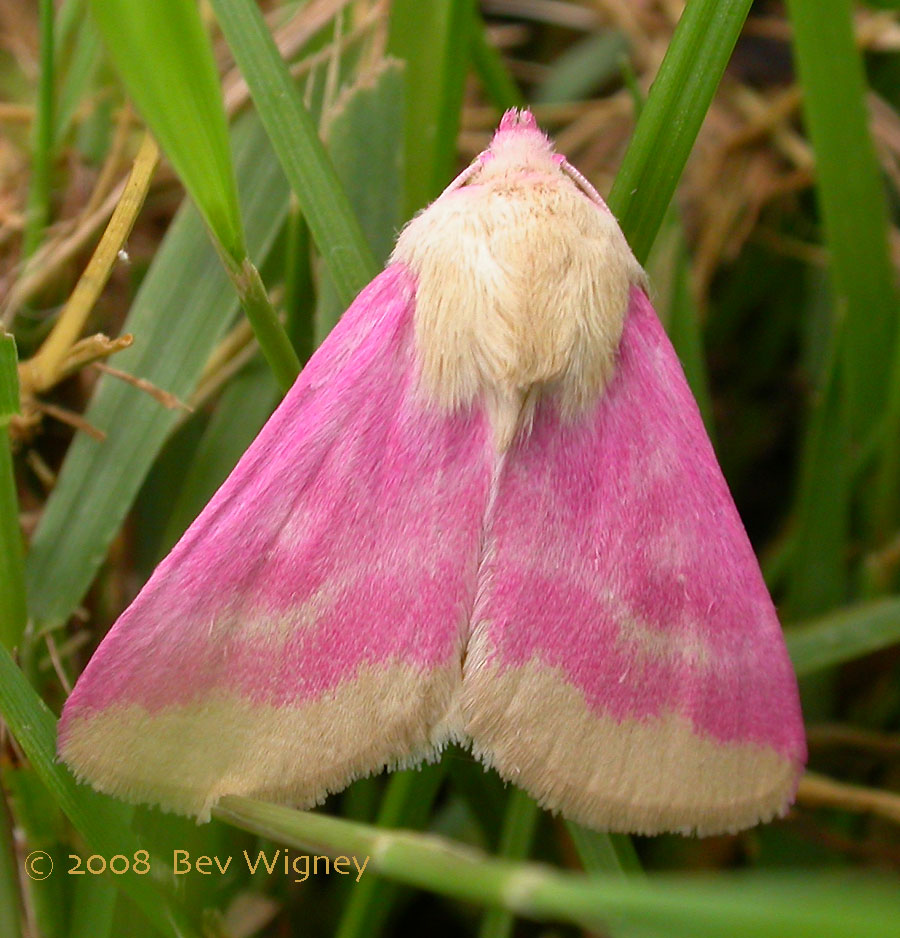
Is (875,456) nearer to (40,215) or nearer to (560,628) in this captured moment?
(560,628)

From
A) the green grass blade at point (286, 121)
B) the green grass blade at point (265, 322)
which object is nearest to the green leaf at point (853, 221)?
the green grass blade at point (286, 121)

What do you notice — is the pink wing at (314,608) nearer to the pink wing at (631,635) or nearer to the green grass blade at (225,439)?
the pink wing at (631,635)

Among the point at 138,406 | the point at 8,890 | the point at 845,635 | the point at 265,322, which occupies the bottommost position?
the point at 845,635

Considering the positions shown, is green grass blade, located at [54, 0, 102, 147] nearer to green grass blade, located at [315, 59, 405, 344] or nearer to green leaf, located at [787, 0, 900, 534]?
green grass blade, located at [315, 59, 405, 344]

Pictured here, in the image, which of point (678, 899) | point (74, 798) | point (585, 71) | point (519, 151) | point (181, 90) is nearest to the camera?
point (678, 899)

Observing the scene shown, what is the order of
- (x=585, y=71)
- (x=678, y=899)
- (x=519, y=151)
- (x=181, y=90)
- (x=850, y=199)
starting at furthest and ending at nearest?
(x=585, y=71) → (x=850, y=199) → (x=519, y=151) → (x=181, y=90) → (x=678, y=899)

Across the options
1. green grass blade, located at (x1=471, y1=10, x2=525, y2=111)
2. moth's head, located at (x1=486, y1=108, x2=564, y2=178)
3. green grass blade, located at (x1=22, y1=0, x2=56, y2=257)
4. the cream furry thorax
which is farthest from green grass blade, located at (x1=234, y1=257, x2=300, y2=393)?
green grass blade, located at (x1=471, y1=10, x2=525, y2=111)

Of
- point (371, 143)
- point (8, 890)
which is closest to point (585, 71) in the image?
point (371, 143)

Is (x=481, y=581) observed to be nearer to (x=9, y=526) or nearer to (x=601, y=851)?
(x=601, y=851)

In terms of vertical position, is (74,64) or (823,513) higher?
(74,64)
